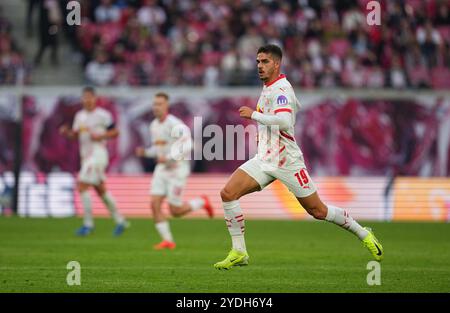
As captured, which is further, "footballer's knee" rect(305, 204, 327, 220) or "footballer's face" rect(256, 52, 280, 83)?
"footballer's knee" rect(305, 204, 327, 220)

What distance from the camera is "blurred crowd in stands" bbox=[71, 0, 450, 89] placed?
92.6 ft

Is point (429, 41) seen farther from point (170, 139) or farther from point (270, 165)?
point (270, 165)

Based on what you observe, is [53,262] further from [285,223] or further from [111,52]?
[111,52]

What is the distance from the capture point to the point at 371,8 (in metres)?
29.0

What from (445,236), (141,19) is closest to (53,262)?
(445,236)

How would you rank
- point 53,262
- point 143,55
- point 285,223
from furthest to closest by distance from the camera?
point 143,55 < point 285,223 < point 53,262

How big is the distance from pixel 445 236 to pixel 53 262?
9258 mm

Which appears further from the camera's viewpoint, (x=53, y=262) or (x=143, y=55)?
(x=143, y=55)

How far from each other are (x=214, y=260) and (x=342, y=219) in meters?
2.55

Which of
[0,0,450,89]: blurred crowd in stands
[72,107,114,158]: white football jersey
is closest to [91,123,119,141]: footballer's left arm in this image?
[72,107,114,158]: white football jersey

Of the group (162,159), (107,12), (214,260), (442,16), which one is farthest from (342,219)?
(442,16)

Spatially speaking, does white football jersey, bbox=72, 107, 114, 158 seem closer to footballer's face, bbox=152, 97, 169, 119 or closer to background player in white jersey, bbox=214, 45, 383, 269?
footballer's face, bbox=152, 97, 169, 119

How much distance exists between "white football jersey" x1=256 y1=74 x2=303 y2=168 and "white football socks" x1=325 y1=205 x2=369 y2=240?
83 cm

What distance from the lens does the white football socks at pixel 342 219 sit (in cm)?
1242
